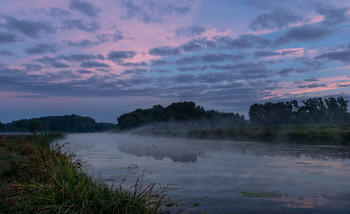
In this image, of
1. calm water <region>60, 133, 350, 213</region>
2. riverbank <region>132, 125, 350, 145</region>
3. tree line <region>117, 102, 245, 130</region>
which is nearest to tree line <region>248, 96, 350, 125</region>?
tree line <region>117, 102, 245, 130</region>

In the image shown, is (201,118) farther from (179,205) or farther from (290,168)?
(179,205)

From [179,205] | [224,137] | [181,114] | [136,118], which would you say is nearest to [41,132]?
[179,205]

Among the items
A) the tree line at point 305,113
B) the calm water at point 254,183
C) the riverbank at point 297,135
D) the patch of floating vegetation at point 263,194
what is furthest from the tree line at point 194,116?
the patch of floating vegetation at point 263,194

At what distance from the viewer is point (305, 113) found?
220 ft

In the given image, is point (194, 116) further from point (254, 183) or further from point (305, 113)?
point (254, 183)

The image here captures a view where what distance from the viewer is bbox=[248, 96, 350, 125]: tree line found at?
63719 millimetres

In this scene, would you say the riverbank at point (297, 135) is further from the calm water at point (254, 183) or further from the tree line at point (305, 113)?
the tree line at point (305, 113)

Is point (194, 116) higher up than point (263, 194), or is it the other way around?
point (194, 116)

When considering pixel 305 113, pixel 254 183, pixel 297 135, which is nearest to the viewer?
pixel 254 183

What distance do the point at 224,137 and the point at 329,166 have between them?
869 inches

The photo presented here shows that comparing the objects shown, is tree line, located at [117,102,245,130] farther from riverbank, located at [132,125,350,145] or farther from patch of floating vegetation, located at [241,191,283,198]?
patch of floating vegetation, located at [241,191,283,198]

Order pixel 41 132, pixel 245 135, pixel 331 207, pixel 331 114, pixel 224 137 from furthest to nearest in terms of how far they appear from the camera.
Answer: pixel 331 114 < pixel 224 137 < pixel 245 135 < pixel 41 132 < pixel 331 207

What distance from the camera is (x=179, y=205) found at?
7641mm

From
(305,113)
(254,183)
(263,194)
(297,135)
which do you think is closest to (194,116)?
(305,113)
